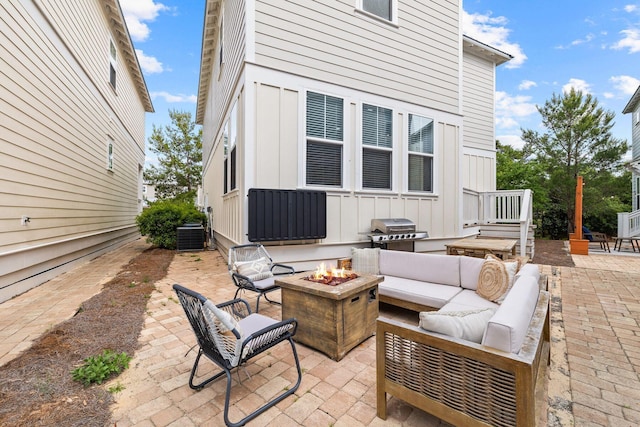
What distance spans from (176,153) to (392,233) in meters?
20.5

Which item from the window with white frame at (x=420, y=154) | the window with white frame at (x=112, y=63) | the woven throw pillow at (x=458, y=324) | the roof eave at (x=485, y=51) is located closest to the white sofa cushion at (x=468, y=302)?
the woven throw pillow at (x=458, y=324)

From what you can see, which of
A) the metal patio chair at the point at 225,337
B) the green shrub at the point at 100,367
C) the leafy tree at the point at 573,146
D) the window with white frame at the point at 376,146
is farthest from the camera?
the leafy tree at the point at 573,146

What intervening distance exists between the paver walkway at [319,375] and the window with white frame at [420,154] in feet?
11.9

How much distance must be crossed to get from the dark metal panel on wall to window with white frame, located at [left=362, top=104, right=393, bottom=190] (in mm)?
1376

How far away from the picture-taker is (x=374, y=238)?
19.6ft

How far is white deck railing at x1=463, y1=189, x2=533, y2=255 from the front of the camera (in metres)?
8.37

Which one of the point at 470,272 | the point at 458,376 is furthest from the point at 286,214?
the point at 458,376

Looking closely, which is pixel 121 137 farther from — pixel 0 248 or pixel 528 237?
pixel 528 237

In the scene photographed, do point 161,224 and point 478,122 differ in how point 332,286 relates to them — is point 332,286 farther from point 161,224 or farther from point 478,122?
point 478,122

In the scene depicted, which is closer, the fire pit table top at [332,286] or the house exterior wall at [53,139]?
the fire pit table top at [332,286]

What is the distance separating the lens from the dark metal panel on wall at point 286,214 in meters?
4.87

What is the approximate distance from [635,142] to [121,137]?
969 inches

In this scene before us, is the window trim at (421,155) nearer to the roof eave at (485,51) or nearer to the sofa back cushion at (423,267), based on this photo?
the sofa back cushion at (423,267)

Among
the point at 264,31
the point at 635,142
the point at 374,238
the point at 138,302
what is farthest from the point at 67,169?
the point at 635,142
